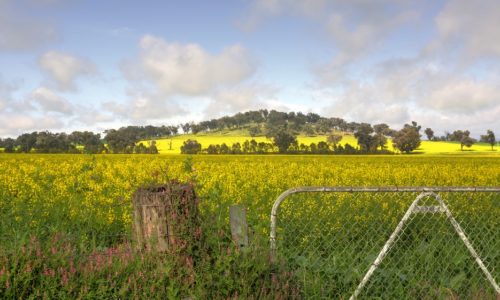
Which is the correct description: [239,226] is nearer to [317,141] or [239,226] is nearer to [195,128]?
[317,141]

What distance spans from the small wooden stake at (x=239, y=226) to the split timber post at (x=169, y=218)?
1.47ft

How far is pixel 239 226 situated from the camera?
5.79 m

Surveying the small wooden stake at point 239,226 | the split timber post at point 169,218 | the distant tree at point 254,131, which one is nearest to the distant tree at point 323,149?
the distant tree at point 254,131

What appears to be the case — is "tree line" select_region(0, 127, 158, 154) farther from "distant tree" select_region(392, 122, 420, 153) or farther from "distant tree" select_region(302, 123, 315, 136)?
"distant tree" select_region(302, 123, 315, 136)

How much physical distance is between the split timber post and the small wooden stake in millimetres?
449

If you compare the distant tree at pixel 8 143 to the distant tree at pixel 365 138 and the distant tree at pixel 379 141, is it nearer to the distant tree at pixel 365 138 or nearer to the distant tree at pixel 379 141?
the distant tree at pixel 365 138

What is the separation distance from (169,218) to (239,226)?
897mm

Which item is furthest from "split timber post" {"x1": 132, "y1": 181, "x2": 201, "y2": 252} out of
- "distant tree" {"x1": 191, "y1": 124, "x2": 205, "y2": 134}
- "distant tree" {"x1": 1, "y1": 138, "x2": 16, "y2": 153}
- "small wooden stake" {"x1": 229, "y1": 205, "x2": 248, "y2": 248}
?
"distant tree" {"x1": 191, "y1": 124, "x2": 205, "y2": 134}

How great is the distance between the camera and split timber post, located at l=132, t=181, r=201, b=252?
5.70 m

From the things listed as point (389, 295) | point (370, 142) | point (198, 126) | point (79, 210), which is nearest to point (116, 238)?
point (79, 210)

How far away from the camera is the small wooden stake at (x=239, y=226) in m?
5.71

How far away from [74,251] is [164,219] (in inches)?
52.1

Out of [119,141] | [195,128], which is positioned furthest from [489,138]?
[119,141]

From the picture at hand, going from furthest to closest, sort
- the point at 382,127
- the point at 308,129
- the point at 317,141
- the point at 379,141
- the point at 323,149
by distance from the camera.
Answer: the point at 308,129 → the point at 382,127 → the point at 317,141 → the point at 379,141 → the point at 323,149
